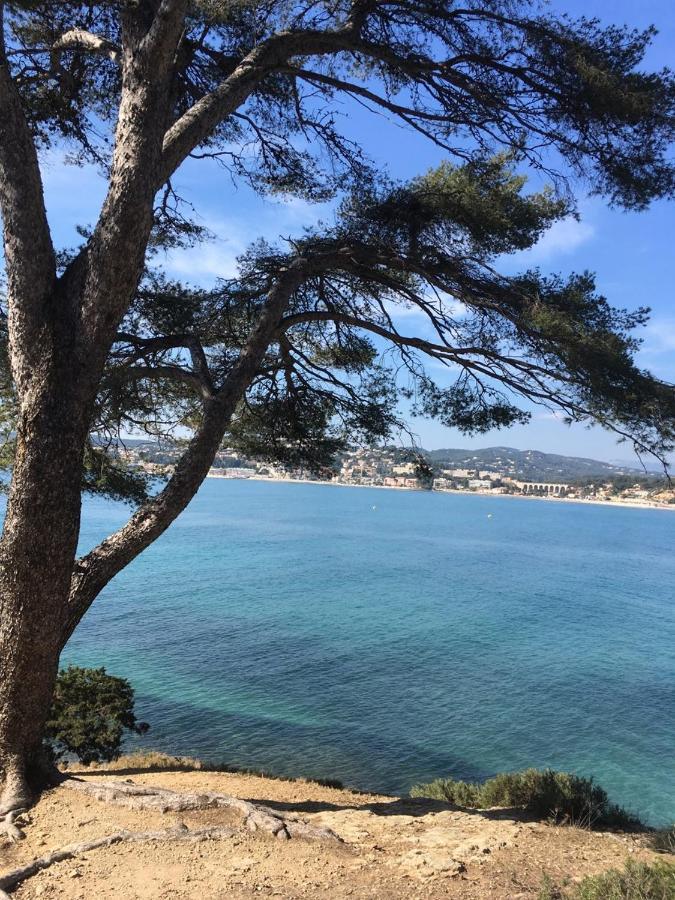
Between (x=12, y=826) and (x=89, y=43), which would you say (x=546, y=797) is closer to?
(x=12, y=826)

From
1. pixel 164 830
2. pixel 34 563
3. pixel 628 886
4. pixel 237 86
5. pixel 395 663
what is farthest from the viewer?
pixel 395 663

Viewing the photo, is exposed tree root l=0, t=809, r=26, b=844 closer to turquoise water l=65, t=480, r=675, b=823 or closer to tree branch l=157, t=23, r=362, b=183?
tree branch l=157, t=23, r=362, b=183

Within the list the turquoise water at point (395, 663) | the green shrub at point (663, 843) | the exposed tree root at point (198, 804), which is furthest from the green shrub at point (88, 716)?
the green shrub at point (663, 843)

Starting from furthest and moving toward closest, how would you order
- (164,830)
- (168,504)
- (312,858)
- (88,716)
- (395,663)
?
1. (395,663)
2. (88,716)
3. (168,504)
4. (164,830)
5. (312,858)

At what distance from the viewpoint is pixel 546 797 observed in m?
5.40

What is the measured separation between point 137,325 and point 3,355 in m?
1.11

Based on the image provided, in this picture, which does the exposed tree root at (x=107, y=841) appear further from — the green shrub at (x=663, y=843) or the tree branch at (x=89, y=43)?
the tree branch at (x=89, y=43)

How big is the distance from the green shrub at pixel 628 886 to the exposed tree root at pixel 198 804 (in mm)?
1095

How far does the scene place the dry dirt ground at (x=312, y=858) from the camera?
2.69 metres

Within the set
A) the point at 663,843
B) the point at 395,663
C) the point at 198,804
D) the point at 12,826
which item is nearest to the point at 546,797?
the point at 663,843

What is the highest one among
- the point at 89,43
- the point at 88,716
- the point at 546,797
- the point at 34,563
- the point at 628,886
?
the point at 89,43

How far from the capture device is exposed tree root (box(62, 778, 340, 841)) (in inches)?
129

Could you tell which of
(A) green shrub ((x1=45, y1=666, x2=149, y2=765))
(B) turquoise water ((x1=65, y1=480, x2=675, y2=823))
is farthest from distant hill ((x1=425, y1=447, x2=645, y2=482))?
(A) green shrub ((x1=45, y1=666, x2=149, y2=765))

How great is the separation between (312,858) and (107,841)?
3.10 feet
